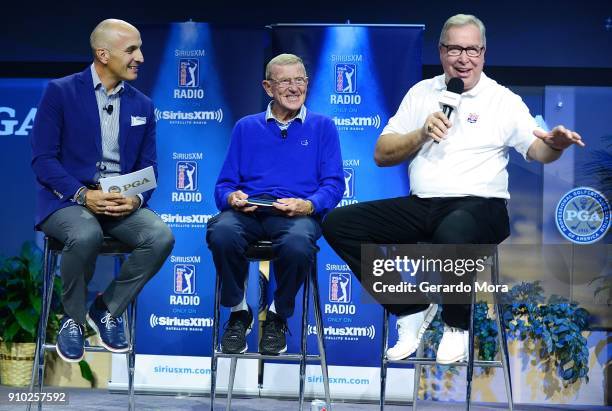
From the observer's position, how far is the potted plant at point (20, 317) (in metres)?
6.10

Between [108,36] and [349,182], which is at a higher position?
[108,36]

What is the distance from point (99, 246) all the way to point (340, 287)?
183 centimetres

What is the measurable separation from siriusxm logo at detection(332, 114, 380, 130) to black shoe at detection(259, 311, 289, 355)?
5.35ft

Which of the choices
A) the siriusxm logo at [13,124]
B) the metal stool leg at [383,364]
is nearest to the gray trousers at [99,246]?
the metal stool leg at [383,364]

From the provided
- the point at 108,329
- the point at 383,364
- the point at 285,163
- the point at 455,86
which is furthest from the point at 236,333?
the point at 455,86

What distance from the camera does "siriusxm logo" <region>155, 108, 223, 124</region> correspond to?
224 inches

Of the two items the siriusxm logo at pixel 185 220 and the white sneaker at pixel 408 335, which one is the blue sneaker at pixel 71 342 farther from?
the siriusxm logo at pixel 185 220

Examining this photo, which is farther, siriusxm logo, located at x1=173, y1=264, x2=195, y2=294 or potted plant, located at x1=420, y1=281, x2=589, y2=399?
potted plant, located at x1=420, y1=281, x2=589, y2=399

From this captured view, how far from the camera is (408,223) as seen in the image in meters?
4.13

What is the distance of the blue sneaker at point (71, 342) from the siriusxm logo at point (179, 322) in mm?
1509

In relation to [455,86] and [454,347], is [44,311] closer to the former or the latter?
[454,347]

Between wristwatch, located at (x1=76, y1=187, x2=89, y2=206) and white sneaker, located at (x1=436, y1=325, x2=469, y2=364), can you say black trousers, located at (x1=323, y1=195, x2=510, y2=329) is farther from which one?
wristwatch, located at (x1=76, y1=187, x2=89, y2=206)

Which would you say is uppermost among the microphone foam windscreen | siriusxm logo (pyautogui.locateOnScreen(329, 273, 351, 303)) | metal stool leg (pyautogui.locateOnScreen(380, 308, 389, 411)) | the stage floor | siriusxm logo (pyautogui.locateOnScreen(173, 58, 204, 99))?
siriusxm logo (pyautogui.locateOnScreen(173, 58, 204, 99))

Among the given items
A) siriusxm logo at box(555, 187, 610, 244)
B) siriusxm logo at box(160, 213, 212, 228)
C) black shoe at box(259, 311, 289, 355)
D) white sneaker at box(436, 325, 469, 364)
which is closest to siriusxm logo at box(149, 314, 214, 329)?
siriusxm logo at box(160, 213, 212, 228)
